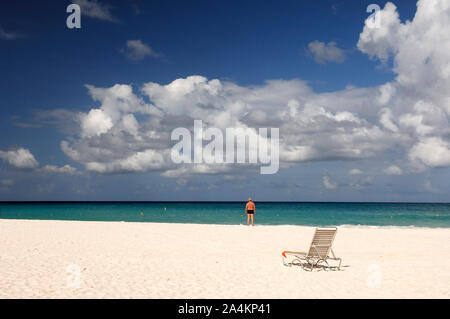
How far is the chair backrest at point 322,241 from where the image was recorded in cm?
1034

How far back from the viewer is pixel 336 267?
1057cm

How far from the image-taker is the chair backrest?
33.9 feet

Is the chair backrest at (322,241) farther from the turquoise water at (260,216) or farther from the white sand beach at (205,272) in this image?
the turquoise water at (260,216)

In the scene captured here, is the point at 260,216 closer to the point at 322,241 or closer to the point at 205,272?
the point at 322,241

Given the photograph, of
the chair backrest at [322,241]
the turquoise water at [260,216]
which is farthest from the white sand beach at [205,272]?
the turquoise water at [260,216]

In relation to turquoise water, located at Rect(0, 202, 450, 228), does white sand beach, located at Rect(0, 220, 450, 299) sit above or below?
above

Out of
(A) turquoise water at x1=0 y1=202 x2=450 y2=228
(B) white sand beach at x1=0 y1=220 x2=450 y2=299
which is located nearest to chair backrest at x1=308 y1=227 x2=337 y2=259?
(B) white sand beach at x1=0 y1=220 x2=450 y2=299

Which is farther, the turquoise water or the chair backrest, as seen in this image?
the turquoise water

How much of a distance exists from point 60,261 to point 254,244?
7425 mm

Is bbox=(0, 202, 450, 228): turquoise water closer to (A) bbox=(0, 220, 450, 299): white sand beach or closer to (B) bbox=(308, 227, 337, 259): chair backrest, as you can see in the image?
(A) bbox=(0, 220, 450, 299): white sand beach

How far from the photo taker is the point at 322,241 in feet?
34.5
